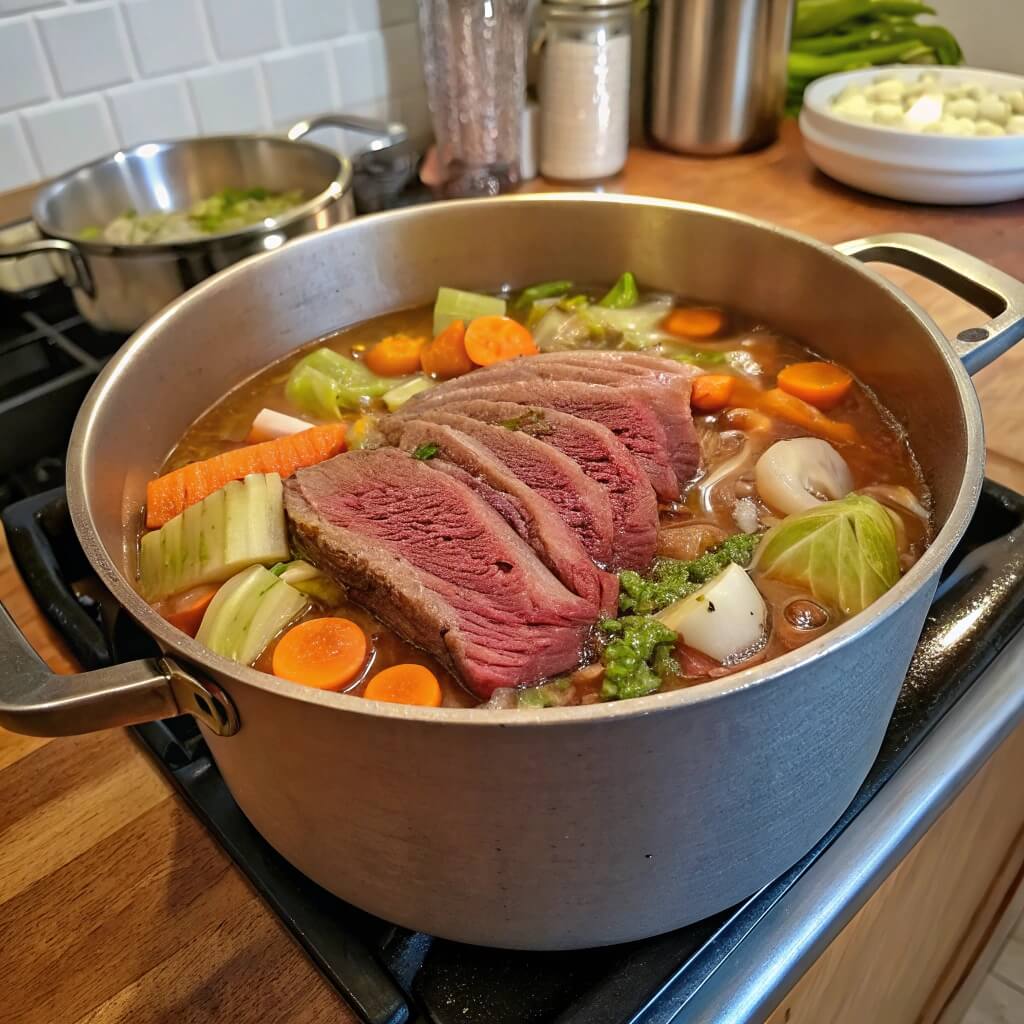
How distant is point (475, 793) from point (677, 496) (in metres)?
0.64

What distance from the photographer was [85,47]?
5.99ft

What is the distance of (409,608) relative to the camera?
991 millimetres

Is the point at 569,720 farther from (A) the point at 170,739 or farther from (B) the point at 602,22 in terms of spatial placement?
(B) the point at 602,22

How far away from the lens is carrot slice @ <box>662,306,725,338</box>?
1.58 meters

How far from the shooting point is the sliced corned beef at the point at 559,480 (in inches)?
42.7

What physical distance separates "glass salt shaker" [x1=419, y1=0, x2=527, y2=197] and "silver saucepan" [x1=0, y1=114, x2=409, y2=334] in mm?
123

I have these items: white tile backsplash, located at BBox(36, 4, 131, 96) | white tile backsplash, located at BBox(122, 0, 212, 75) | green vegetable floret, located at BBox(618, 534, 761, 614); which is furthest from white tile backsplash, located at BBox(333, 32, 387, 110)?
green vegetable floret, located at BBox(618, 534, 761, 614)

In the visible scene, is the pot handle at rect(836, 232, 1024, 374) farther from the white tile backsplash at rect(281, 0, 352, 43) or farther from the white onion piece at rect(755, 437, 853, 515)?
the white tile backsplash at rect(281, 0, 352, 43)

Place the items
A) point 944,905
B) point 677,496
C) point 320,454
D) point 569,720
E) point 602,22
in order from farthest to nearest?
point 602,22 < point 944,905 < point 320,454 < point 677,496 < point 569,720

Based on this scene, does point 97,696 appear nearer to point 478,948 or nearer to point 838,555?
point 478,948

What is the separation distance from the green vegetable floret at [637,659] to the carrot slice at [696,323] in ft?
2.44

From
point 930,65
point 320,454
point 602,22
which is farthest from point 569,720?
point 930,65

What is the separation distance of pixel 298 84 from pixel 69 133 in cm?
53

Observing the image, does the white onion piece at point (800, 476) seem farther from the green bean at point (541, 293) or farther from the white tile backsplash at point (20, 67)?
the white tile backsplash at point (20, 67)
